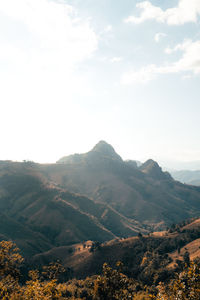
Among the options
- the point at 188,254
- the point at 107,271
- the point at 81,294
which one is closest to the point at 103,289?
the point at 107,271

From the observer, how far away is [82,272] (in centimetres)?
17038

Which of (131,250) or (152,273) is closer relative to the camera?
(152,273)

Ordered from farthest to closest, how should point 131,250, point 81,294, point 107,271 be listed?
point 131,250 → point 81,294 → point 107,271

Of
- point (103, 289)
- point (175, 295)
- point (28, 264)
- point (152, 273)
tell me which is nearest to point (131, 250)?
point (152, 273)

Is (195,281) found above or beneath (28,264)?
above

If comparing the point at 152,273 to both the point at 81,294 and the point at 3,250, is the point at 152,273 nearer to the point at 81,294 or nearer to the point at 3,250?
the point at 81,294

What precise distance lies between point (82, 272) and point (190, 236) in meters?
86.4

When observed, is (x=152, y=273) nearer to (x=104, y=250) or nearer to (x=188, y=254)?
(x=188, y=254)

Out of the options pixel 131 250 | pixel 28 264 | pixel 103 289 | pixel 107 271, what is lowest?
pixel 28 264

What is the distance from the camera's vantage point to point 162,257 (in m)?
154

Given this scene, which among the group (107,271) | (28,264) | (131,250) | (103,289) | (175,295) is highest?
(175,295)

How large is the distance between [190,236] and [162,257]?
42.0 meters

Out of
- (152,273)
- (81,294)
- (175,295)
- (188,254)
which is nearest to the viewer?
(175,295)

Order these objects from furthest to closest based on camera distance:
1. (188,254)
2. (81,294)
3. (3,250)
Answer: (188,254) → (81,294) → (3,250)
